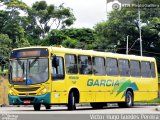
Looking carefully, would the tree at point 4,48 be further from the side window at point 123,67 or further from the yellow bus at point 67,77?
the yellow bus at point 67,77

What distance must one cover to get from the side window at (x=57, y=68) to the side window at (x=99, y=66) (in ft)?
9.48

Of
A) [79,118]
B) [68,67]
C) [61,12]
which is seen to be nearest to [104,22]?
[61,12]

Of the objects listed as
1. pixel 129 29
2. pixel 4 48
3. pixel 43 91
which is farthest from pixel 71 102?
pixel 129 29

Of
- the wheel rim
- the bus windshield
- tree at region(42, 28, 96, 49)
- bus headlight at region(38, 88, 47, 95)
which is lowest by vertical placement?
the wheel rim

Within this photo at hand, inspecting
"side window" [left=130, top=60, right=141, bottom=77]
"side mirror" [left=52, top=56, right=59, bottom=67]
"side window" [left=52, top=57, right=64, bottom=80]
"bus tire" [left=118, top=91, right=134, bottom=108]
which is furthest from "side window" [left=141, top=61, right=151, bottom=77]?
"side mirror" [left=52, top=56, right=59, bottom=67]

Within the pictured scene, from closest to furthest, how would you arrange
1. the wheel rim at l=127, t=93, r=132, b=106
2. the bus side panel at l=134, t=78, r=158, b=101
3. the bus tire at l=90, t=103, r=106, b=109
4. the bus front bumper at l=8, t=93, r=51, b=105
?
the bus front bumper at l=8, t=93, r=51, b=105, the bus tire at l=90, t=103, r=106, b=109, the wheel rim at l=127, t=93, r=132, b=106, the bus side panel at l=134, t=78, r=158, b=101

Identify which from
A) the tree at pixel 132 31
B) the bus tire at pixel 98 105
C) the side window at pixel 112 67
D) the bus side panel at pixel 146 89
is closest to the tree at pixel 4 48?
the tree at pixel 132 31

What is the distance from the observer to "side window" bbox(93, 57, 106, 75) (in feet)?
88.9

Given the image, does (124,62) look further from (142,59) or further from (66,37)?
(66,37)

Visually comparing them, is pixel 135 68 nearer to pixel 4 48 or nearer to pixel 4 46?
pixel 4 48

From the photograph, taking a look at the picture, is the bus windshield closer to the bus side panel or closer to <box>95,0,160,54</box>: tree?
the bus side panel

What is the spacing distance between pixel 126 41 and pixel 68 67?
47.6 metres

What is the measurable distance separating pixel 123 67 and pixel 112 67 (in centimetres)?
118

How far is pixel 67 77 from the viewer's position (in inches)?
971
